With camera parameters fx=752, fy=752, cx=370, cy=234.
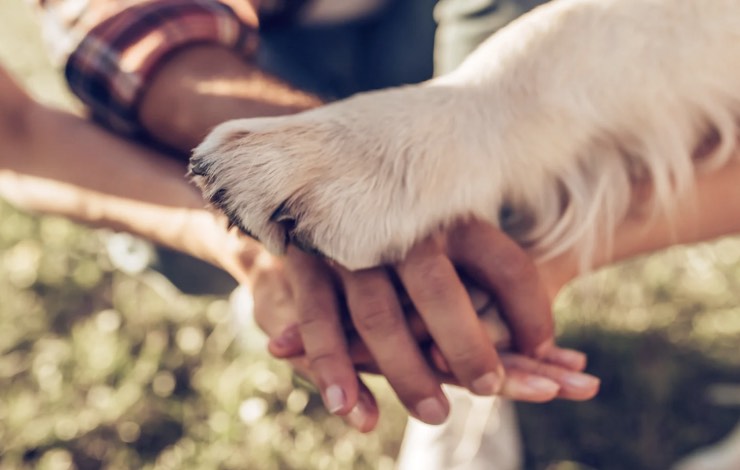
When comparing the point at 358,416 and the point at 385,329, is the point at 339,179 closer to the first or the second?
the point at 385,329

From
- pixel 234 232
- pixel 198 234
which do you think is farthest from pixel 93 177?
pixel 234 232

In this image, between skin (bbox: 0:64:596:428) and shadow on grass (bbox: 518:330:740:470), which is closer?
skin (bbox: 0:64:596:428)

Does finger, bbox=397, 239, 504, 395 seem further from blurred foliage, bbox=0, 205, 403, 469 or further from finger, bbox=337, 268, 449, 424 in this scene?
blurred foliage, bbox=0, 205, 403, 469

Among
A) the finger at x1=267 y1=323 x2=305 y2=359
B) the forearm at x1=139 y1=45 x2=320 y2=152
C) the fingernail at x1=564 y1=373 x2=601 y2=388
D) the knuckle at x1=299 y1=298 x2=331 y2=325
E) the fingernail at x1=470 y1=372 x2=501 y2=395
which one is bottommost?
the fingernail at x1=564 y1=373 x2=601 y2=388

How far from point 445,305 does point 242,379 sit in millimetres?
865

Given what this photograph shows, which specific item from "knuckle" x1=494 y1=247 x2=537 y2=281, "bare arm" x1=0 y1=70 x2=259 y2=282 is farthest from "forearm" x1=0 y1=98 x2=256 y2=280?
"knuckle" x1=494 y1=247 x2=537 y2=281

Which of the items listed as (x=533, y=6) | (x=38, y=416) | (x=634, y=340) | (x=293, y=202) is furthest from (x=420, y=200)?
(x=38, y=416)

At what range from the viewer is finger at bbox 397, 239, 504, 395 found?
870 mm

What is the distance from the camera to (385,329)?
889mm

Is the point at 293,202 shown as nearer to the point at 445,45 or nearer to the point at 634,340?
the point at 445,45

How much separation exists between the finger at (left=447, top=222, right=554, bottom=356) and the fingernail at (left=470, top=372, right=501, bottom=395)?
3.1 inches

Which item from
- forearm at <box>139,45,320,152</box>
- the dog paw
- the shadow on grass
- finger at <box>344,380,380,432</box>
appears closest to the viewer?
the dog paw

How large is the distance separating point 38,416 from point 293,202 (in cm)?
104

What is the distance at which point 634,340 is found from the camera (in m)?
1.65
